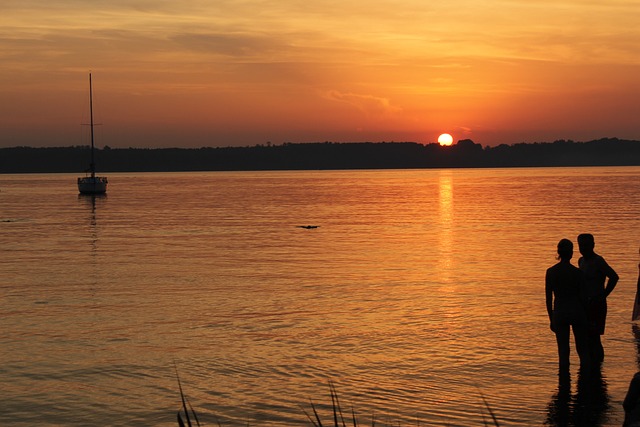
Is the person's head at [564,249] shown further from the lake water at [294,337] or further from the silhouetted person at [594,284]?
the lake water at [294,337]

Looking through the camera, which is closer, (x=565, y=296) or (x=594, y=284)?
(x=565, y=296)

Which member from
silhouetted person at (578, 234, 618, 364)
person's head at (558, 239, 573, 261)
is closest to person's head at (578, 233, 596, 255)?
silhouetted person at (578, 234, 618, 364)

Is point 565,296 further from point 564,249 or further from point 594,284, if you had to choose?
point 594,284

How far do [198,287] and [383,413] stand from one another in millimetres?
14780

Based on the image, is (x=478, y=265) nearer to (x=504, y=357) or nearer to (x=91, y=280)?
(x=91, y=280)

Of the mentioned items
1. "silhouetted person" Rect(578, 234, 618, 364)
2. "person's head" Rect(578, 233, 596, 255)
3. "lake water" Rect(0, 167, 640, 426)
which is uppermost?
"person's head" Rect(578, 233, 596, 255)

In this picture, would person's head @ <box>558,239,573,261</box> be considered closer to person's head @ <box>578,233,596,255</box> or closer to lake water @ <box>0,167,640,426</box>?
person's head @ <box>578,233,596,255</box>

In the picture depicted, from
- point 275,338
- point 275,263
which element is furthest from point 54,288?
point 275,338

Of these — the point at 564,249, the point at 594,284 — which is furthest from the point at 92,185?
the point at 564,249

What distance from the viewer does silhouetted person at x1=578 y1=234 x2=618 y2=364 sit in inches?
521

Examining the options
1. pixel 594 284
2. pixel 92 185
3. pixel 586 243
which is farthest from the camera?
pixel 92 185

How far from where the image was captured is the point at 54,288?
2636 centimetres

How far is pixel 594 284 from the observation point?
13.3 metres

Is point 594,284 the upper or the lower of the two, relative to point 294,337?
upper
